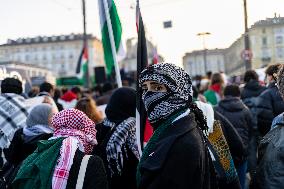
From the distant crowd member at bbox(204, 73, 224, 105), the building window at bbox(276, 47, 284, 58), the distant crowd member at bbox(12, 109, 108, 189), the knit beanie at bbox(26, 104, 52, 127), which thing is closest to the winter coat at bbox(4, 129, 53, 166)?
the knit beanie at bbox(26, 104, 52, 127)

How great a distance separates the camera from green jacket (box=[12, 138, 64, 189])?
3.05m

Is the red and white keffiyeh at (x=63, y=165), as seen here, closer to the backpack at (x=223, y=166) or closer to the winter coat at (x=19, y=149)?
the backpack at (x=223, y=166)

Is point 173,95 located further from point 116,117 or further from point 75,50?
point 75,50

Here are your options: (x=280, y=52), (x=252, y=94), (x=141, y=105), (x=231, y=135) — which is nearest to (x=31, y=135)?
(x=141, y=105)

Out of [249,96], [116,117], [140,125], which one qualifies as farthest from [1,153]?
[249,96]

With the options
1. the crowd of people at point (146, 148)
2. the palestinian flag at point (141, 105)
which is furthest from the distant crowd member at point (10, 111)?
the palestinian flag at point (141, 105)

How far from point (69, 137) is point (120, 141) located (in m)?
1.13

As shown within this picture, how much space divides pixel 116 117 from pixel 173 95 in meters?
1.69

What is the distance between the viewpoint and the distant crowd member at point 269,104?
6613 mm

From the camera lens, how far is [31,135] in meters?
4.41

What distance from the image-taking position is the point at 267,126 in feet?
22.5

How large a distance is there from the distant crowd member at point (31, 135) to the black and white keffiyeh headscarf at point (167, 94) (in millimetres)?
1576

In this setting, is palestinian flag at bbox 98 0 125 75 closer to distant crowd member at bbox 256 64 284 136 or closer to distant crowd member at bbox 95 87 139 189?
distant crowd member at bbox 95 87 139 189

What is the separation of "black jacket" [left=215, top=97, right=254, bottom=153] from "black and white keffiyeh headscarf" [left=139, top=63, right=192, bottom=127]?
11.7 ft
